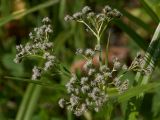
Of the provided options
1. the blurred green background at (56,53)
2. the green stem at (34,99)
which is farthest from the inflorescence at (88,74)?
the green stem at (34,99)

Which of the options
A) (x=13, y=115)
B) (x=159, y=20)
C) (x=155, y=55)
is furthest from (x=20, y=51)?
(x=13, y=115)

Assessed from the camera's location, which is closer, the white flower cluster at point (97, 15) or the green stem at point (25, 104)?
the white flower cluster at point (97, 15)

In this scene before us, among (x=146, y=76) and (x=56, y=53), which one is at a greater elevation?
(x=56, y=53)

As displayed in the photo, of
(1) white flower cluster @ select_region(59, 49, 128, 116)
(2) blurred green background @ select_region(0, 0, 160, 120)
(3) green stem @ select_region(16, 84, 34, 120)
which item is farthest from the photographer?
(2) blurred green background @ select_region(0, 0, 160, 120)

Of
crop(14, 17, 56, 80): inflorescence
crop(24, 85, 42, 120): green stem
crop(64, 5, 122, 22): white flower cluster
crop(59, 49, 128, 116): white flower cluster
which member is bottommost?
Result: crop(59, 49, 128, 116): white flower cluster

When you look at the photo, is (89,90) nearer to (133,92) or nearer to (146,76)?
(133,92)

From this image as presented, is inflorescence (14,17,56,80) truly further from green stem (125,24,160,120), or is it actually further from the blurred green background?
the blurred green background

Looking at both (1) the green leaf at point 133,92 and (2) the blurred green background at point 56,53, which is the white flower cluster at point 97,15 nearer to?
(1) the green leaf at point 133,92

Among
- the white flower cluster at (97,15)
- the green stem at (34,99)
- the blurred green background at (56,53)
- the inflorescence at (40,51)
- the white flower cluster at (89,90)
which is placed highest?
the blurred green background at (56,53)

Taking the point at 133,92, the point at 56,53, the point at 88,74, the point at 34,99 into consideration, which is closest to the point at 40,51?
the point at 88,74

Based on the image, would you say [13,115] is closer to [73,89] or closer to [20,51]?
[20,51]

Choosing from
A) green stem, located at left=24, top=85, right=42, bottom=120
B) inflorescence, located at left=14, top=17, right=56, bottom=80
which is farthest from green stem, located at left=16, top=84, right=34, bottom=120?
inflorescence, located at left=14, top=17, right=56, bottom=80
